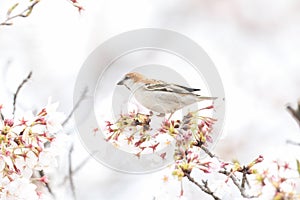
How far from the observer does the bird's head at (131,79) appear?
1.09 metres

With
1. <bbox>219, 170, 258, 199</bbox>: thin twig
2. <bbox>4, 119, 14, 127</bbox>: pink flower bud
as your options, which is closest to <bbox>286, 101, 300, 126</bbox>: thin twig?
<bbox>219, 170, 258, 199</bbox>: thin twig

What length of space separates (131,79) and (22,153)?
0.30m

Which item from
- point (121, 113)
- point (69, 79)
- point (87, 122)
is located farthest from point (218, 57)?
point (121, 113)

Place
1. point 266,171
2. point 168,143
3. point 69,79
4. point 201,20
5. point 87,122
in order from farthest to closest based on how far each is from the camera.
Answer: point 201,20 < point 69,79 < point 87,122 < point 168,143 < point 266,171

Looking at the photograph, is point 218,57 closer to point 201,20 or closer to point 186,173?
point 201,20

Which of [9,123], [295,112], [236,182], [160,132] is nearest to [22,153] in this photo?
[9,123]

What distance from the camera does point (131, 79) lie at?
3.58 feet

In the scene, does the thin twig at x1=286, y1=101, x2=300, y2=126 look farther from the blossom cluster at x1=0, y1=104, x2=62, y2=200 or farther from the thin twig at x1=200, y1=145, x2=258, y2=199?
the blossom cluster at x1=0, y1=104, x2=62, y2=200

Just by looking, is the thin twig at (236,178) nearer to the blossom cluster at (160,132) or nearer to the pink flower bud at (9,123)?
the blossom cluster at (160,132)

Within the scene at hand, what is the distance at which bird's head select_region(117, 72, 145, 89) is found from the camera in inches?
42.8

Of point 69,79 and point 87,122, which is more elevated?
point 69,79

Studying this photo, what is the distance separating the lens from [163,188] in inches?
33.4

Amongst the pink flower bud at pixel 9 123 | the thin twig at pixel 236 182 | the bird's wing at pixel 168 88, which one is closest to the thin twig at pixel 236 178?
the thin twig at pixel 236 182

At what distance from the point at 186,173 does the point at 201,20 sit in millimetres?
3015
